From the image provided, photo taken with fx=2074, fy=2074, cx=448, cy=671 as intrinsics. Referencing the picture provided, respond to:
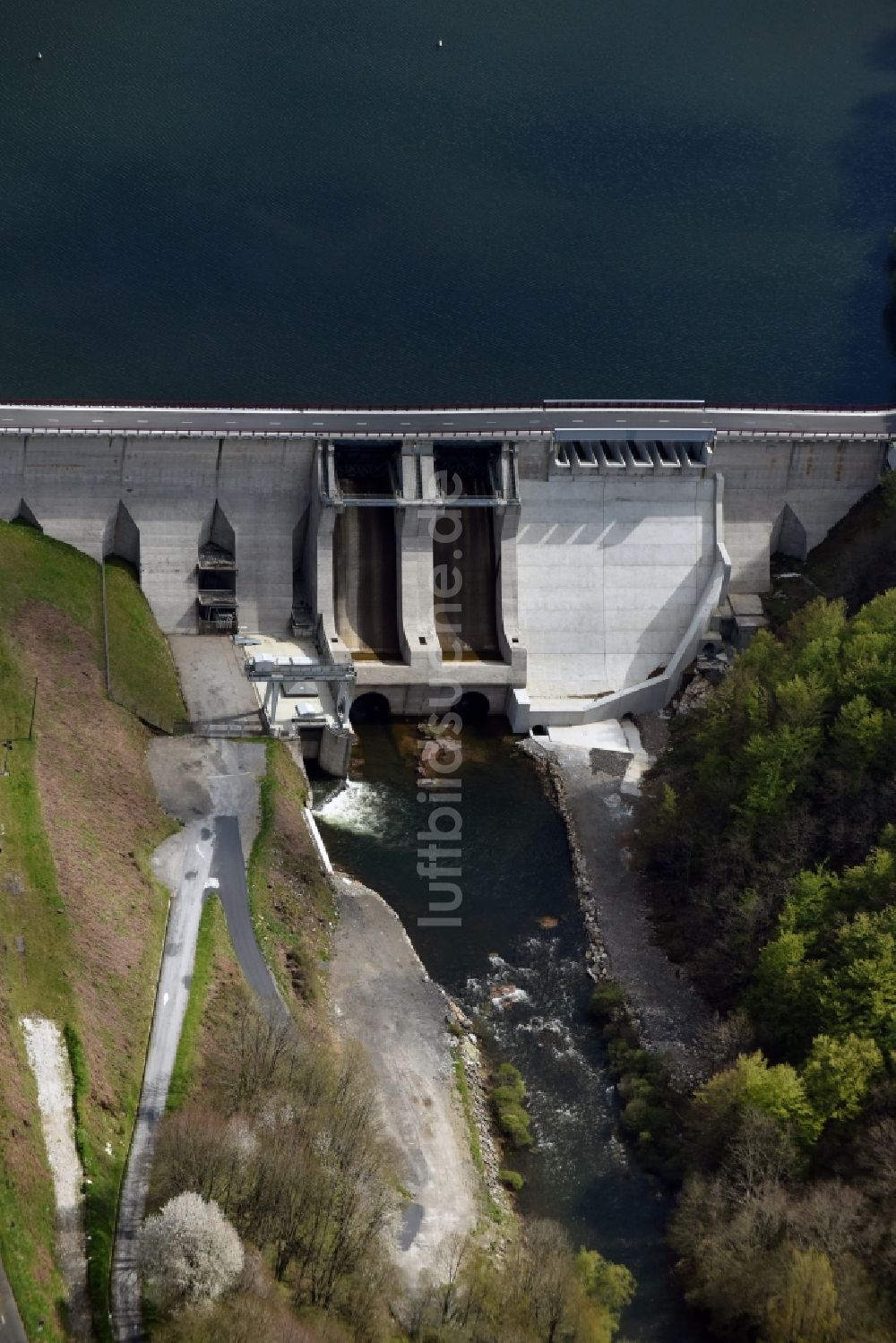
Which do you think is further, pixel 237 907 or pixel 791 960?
pixel 237 907

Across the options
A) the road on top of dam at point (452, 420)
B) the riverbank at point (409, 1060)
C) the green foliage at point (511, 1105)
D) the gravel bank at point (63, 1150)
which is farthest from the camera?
the road on top of dam at point (452, 420)

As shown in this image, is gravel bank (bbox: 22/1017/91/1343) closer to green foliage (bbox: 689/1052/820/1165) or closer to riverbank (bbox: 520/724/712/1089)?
green foliage (bbox: 689/1052/820/1165)

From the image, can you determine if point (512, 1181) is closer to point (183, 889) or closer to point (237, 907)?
point (237, 907)

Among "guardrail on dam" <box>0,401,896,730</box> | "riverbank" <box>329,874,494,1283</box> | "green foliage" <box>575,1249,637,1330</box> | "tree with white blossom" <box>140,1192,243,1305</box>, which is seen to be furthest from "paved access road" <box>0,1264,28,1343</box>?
"guardrail on dam" <box>0,401,896,730</box>

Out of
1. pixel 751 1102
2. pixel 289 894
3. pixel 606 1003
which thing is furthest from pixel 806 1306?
pixel 289 894

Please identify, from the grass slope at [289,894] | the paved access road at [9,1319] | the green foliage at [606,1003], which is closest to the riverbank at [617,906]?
the green foliage at [606,1003]

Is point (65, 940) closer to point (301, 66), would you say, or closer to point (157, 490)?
point (157, 490)

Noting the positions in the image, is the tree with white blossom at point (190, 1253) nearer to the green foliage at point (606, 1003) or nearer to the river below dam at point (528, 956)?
the river below dam at point (528, 956)
